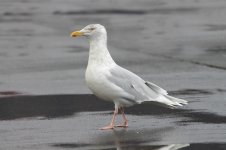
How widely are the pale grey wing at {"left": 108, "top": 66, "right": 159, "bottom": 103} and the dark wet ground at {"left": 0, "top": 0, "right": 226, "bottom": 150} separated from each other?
325 millimetres

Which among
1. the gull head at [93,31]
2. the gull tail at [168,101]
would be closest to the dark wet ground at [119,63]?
the gull tail at [168,101]

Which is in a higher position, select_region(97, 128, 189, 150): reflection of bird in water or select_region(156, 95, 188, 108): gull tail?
select_region(156, 95, 188, 108): gull tail

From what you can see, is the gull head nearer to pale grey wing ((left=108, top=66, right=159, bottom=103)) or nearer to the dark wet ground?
pale grey wing ((left=108, top=66, right=159, bottom=103))

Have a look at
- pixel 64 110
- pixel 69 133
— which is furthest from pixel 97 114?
pixel 69 133

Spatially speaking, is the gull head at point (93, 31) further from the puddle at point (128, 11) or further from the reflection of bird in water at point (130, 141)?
the puddle at point (128, 11)

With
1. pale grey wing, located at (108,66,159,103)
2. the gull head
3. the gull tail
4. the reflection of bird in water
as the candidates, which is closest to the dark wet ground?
the reflection of bird in water

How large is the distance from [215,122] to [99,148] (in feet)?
5.94

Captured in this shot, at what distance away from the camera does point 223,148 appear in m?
8.48

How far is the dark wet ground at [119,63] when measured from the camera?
30.5ft

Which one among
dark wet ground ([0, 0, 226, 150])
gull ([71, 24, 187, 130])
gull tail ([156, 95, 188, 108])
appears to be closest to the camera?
dark wet ground ([0, 0, 226, 150])

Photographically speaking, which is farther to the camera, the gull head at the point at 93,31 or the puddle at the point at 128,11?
the puddle at the point at 128,11

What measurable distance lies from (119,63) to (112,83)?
545 centimetres

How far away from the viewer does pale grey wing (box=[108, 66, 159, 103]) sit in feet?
31.9

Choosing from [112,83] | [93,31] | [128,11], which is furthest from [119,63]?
[128,11]
